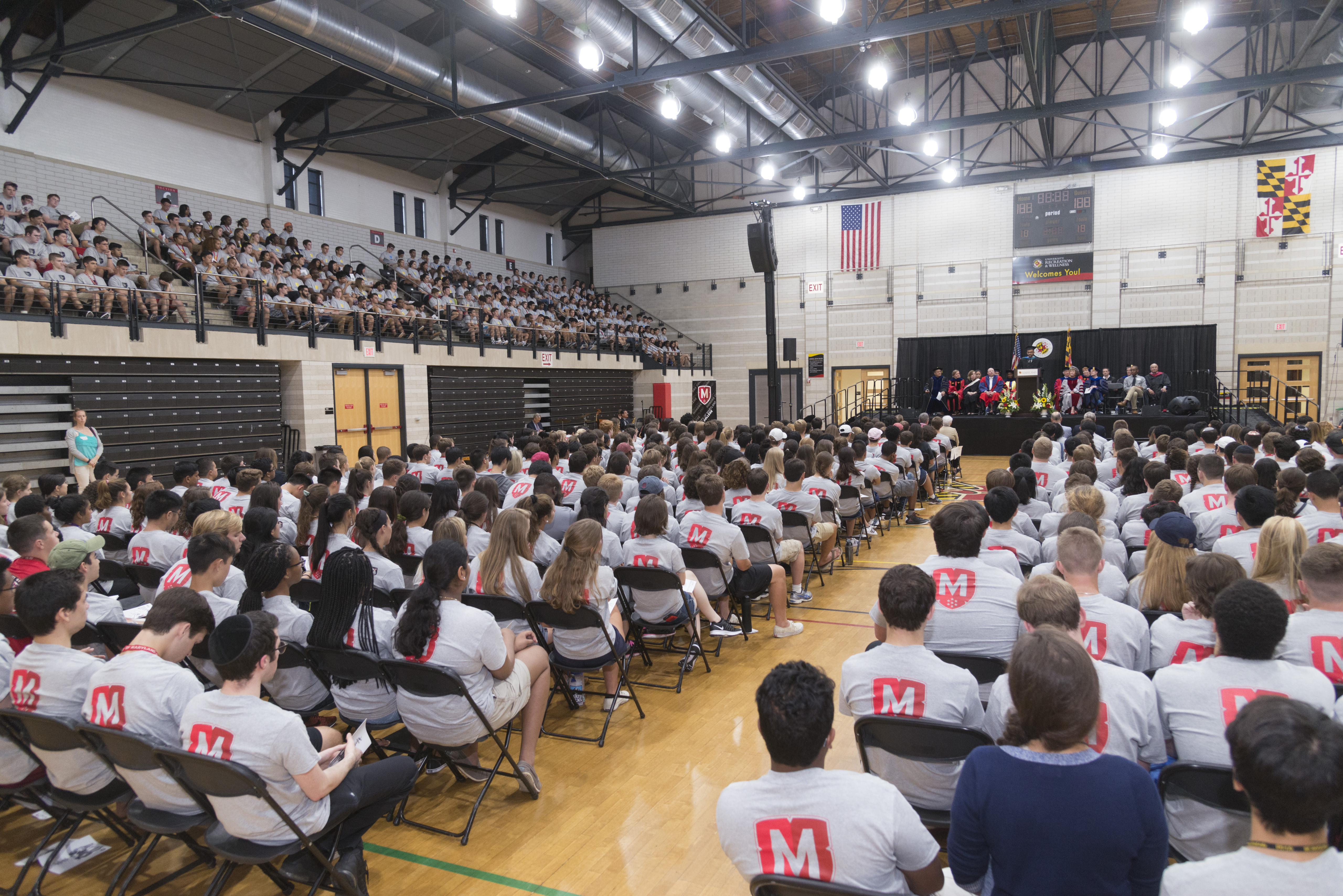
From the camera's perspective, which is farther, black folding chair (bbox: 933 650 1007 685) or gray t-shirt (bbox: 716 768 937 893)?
black folding chair (bbox: 933 650 1007 685)

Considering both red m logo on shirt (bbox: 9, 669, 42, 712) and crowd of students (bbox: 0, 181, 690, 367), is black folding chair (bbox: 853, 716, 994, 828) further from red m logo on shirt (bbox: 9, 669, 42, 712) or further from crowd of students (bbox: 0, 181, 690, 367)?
crowd of students (bbox: 0, 181, 690, 367)

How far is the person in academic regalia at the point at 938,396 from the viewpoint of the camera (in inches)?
803

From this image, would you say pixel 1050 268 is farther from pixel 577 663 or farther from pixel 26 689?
pixel 26 689

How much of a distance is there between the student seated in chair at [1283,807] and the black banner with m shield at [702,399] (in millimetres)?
24058

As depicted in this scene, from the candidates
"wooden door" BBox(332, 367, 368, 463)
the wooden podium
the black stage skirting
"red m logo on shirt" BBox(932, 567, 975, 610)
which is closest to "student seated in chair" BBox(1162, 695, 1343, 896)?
"red m logo on shirt" BBox(932, 567, 975, 610)

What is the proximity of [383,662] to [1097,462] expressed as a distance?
8090mm

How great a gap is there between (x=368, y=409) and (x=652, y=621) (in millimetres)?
12290

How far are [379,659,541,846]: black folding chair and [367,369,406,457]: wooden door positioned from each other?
41.9 feet

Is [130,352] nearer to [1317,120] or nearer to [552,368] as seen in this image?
[552,368]

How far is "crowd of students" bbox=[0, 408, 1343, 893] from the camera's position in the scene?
1825mm

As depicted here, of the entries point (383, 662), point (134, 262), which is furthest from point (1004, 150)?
point (383, 662)

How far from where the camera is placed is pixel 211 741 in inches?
103

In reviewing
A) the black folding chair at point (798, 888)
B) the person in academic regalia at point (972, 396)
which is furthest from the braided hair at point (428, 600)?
the person in academic regalia at point (972, 396)

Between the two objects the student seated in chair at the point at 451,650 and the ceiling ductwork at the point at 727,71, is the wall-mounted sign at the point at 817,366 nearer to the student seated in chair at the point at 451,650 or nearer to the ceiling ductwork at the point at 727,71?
the ceiling ductwork at the point at 727,71
